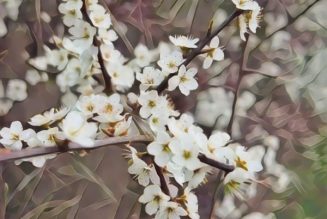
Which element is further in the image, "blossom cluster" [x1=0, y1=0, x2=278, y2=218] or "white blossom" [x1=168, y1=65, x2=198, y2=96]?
"white blossom" [x1=168, y1=65, x2=198, y2=96]

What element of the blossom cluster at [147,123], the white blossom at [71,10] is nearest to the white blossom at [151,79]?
the blossom cluster at [147,123]

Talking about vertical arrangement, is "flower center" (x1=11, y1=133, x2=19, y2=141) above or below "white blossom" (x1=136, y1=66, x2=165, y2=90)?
above

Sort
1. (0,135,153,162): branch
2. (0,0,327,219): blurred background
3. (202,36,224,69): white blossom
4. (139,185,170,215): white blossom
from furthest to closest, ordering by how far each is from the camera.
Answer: (0,0,327,219): blurred background < (202,36,224,69): white blossom < (139,185,170,215): white blossom < (0,135,153,162): branch

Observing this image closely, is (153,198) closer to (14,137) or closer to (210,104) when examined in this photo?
(14,137)

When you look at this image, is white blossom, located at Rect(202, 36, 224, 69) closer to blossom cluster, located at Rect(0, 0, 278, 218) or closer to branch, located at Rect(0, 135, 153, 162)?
blossom cluster, located at Rect(0, 0, 278, 218)

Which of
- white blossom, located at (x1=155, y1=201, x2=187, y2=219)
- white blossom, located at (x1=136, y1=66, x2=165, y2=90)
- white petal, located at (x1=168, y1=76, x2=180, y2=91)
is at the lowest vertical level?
white blossom, located at (x1=155, y1=201, x2=187, y2=219)

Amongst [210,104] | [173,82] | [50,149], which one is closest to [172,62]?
[173,82]

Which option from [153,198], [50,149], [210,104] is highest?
[50,149]

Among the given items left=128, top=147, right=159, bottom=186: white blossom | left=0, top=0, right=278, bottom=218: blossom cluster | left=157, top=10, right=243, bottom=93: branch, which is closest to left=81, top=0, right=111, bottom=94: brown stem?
left=0, top=0, right=278, bottom=218: blossom cluster
